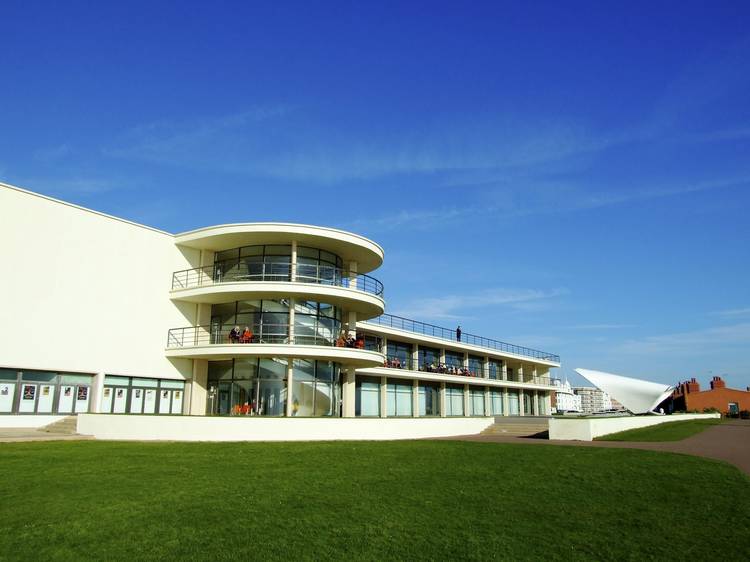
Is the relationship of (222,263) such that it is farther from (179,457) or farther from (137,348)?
(179,457)

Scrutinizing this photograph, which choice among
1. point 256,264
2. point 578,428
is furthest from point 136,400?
point 578,428

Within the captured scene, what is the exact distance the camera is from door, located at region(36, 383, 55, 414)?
25266mm

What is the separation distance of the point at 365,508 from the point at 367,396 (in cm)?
2823

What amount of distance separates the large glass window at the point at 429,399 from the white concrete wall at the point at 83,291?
18.4 metres

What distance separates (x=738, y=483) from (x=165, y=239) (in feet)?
85.7

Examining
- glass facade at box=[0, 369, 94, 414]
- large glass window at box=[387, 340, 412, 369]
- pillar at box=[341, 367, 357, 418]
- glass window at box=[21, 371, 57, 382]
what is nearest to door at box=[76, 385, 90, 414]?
glass facade at box=[0, 369, 94, 414]

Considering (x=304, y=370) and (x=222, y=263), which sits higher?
(x=222, y=263)

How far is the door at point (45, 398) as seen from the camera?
2527cm

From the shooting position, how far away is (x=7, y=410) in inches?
956

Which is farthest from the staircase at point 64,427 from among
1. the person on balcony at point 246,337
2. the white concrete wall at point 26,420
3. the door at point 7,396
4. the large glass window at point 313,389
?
the large glass window at point 313,389

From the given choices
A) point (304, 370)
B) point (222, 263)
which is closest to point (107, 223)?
point (222, 263)

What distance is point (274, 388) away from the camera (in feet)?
91.6

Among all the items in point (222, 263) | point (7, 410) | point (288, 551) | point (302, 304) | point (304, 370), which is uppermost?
point (222, 263)

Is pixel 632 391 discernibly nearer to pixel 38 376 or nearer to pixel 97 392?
pixel 97 392
